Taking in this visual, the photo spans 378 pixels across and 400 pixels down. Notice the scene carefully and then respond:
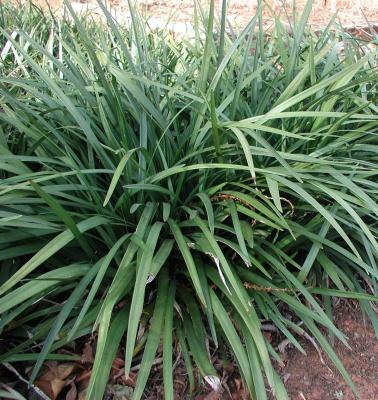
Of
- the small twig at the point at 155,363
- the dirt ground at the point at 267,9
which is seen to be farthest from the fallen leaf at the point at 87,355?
the dirt ground at the point at 267,9

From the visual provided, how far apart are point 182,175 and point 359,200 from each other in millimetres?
614

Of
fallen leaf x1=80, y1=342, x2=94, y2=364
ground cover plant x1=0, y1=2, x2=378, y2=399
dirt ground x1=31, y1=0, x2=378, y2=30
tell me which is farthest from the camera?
dirt ground x1=31, y1=0, x2=378, y2=30

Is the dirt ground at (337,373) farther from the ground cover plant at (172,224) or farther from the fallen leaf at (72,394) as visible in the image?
the fallen leaf at (72,394)

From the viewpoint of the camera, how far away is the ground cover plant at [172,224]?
137 cm

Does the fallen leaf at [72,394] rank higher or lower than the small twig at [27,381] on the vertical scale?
lower

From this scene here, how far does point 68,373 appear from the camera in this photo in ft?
4.91

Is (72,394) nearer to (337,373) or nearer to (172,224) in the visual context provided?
(172,224)

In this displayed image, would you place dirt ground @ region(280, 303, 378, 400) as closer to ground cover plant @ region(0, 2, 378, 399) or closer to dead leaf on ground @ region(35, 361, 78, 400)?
ground cover plant @ region(0, 2, 378, 399)

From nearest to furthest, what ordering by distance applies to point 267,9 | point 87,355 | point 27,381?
1. point 27,381
2. point 87,355
3. point 267,9

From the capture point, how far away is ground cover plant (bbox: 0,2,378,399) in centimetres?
137

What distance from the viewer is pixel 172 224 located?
1.56 metres

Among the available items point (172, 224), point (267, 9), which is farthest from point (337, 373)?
point (267, 9)

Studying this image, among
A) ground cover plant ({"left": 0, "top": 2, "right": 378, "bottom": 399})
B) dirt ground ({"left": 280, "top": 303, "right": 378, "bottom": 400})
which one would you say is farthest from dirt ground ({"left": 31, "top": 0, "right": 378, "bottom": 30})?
dirt ground ({"left": 280, "top": 303, "right": 378, "bottom": 400})

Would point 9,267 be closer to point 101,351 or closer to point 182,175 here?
point 101,351
